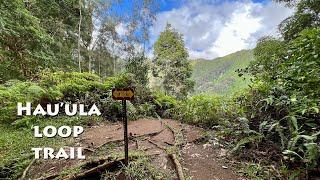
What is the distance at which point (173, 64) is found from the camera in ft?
82.0

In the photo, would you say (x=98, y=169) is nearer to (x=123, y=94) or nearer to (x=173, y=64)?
(x=123, y=94)

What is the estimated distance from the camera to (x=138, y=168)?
467 centimetres

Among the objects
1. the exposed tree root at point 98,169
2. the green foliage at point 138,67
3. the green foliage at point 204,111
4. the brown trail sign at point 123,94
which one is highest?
the green foliage at point 138,67

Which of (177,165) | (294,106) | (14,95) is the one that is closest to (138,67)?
(14,95)

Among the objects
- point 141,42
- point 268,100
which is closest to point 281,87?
point 268,100

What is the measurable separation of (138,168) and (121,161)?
40 cm

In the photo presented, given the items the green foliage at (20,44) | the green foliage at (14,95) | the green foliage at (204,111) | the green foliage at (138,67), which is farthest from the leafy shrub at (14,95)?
the green foliage at (138,67)

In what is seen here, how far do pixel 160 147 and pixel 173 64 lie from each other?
19153 millimetres

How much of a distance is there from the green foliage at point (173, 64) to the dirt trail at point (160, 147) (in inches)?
582

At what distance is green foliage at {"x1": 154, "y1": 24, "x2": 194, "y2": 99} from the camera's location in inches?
947

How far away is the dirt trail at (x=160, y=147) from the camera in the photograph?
5.04 metres

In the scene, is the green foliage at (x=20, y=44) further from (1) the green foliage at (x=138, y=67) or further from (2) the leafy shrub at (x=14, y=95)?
(1) the green foliage at (x=138, y=67)

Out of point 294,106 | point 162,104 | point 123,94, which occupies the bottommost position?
point 162,104

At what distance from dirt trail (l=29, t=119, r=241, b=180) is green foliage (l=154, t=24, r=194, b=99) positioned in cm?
1479
